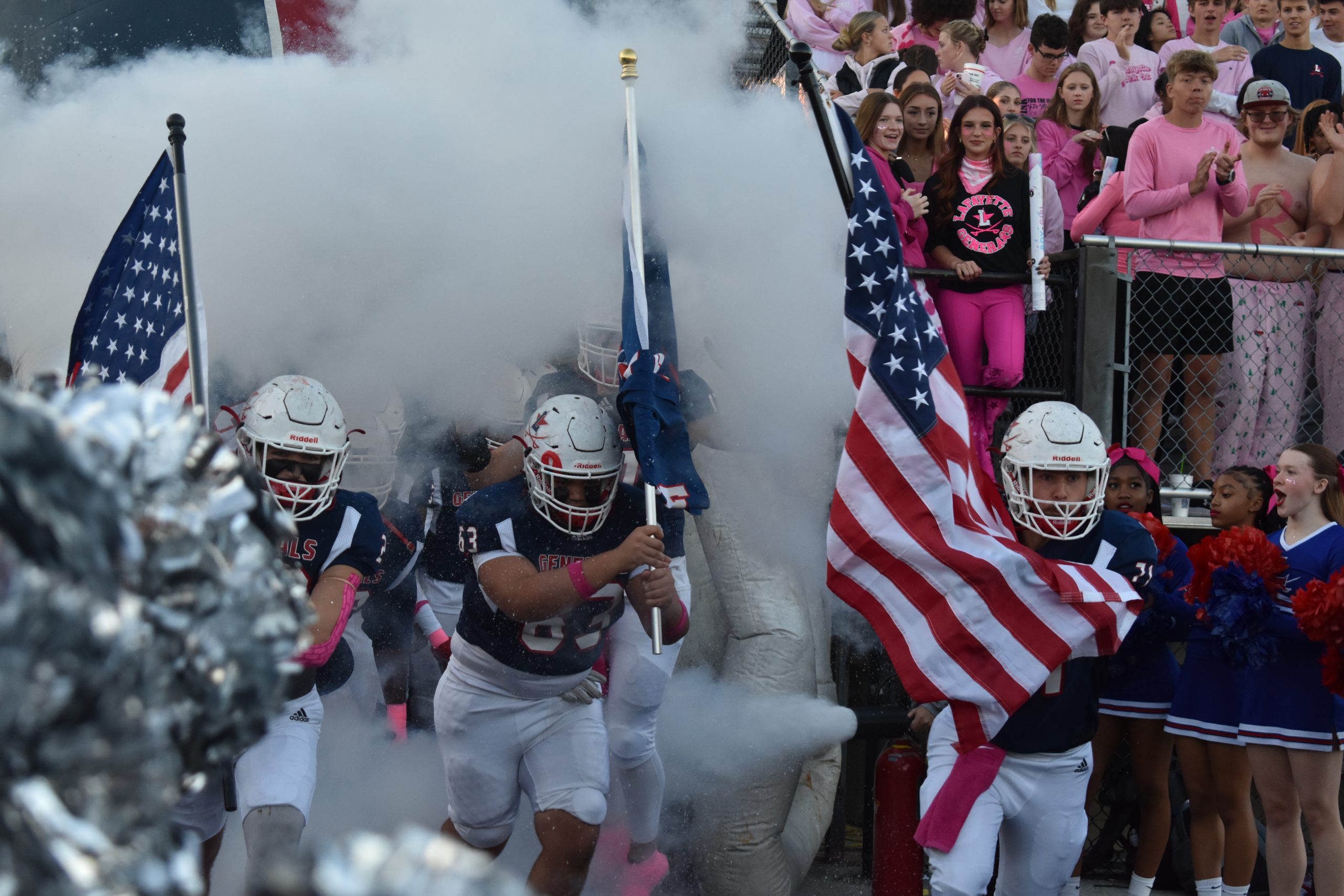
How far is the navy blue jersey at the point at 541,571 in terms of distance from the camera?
4.70 meters

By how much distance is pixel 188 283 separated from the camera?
4.58 metres

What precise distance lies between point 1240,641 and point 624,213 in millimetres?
2537

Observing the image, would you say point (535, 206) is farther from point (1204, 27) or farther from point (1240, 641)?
point (1204, 27)

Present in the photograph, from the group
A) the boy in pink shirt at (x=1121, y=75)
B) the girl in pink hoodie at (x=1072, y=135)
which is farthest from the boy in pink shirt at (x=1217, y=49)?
the girl in pink hoodie at (x=1072, y=135)

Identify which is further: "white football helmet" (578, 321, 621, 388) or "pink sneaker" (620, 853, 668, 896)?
"white football helmet" (578, 321, 621, 388)

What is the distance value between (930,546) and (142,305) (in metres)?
2.78

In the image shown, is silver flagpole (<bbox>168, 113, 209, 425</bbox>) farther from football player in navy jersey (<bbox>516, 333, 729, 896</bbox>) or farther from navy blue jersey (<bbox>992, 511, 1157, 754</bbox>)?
navy blue jersey (<bbox>992, 511, 1157, 754</bbox>)

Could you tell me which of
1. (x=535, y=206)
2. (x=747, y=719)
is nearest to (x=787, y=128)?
(x=535, y=206)

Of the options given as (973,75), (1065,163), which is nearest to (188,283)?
(973,75)

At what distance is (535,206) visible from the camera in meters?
5.92

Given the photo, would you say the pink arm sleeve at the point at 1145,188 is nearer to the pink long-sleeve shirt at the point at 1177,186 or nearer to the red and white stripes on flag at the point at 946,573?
the pink long-sleeve shirt at the point at 1177,186

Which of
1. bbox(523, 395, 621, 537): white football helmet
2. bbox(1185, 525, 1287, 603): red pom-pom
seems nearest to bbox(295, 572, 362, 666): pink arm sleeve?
bbox(523, 395, 621, 537): white football helmet

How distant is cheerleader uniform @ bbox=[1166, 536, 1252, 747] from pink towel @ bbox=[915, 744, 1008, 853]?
1052 millimetres

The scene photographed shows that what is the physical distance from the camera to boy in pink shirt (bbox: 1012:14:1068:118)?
705cm
